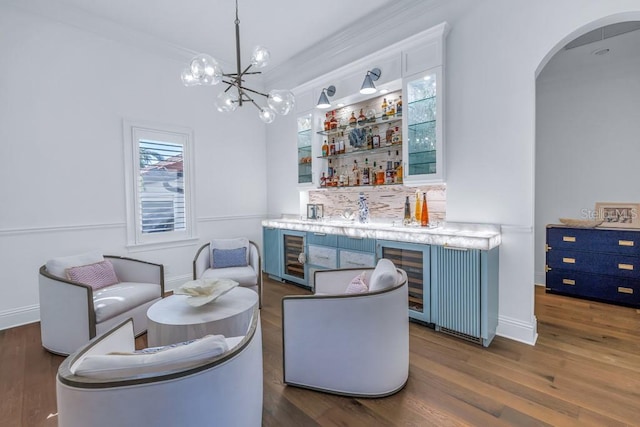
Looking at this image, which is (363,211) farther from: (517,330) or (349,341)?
(349,341)

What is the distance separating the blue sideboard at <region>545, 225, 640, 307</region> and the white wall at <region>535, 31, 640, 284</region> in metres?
0.38

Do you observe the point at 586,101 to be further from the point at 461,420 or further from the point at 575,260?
the point at 461,420

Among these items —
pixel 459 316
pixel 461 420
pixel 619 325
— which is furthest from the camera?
pixel 619 325

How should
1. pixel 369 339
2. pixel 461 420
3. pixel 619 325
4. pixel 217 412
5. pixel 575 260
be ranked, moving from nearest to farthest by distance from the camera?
pixel 217 412 < pixel 461 420 < pixel 369 339 < pixel 619 325 < pixel 575 260

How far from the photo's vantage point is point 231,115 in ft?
16.7

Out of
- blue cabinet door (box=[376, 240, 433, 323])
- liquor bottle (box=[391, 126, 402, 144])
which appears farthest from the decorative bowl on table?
liquor bottle (box=[391, 126, 402, 144])

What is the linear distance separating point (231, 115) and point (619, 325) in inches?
221

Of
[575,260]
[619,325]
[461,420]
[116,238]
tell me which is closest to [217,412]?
[461,420]

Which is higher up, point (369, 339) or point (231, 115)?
point (231, 115)

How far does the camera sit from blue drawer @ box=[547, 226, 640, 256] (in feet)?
11.7

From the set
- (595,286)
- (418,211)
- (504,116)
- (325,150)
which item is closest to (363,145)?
(325,150)

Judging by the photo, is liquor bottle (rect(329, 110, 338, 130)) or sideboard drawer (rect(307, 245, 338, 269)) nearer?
sideboard drawer (rect(307, 245, 338, 269))

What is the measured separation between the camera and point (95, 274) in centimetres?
304

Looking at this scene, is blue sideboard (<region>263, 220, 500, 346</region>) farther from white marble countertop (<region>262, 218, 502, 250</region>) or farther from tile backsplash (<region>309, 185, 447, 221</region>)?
tile backsplash (<region>309, 185, 447, 221</region>)
